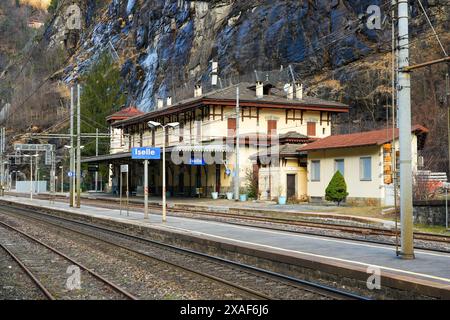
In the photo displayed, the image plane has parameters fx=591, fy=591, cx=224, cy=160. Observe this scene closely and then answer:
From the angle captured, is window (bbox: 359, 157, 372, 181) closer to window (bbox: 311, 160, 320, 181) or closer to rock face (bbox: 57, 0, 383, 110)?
window (bbox: 311, 160, 320, 181)

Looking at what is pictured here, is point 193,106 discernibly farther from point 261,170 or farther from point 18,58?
point 18,58

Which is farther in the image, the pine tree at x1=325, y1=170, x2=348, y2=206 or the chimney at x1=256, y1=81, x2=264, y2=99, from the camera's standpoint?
the chimney at x1=256, y1=81, x2=264, y2=99

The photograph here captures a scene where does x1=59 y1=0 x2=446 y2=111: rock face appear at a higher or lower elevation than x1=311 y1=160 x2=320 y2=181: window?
A: higher

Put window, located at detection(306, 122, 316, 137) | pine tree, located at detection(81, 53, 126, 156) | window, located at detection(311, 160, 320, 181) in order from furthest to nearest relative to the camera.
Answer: pine tree, located at detection(81, 53, 126, 156) < window, located at detection(306, 122, 316, 137) < window, located at detection(311, 160, 320, 181)

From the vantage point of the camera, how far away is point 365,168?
117 feet

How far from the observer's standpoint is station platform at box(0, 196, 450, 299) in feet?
33.4

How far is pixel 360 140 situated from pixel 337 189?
3305 millimetres

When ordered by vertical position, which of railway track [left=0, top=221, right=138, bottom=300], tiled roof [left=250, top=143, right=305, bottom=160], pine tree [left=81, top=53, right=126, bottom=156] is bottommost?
railway track [left=0, top=221, right=138, bottom=300]

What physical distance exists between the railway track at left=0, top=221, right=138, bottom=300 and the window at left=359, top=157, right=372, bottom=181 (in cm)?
2071

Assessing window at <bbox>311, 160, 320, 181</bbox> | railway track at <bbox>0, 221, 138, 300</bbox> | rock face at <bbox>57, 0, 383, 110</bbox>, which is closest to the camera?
railway track at <bbox>0, 221, 138, 300</bbox>

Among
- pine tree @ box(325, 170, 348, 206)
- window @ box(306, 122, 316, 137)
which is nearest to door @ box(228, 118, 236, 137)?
window @ box(306, 122, 316, 137)
